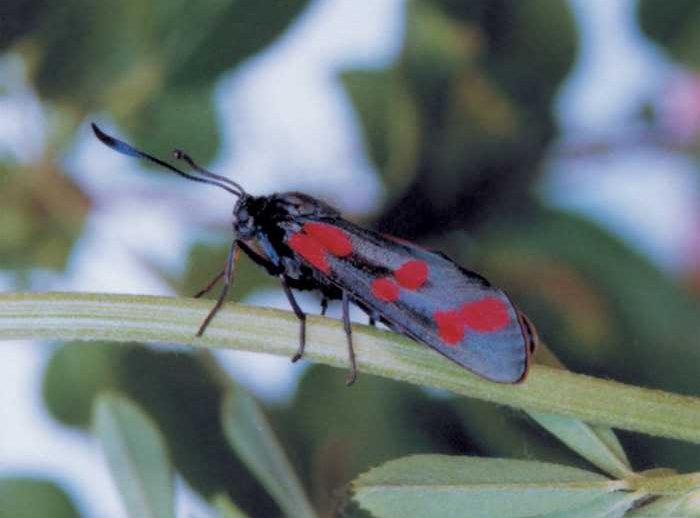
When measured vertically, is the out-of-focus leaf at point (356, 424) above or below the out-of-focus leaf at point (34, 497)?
above

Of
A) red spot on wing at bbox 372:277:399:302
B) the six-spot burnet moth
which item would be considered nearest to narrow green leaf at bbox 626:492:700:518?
the six-spot burnet moth

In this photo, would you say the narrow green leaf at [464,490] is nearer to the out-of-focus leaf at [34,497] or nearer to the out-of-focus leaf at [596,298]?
the out-of-focus leaf at [596,298]

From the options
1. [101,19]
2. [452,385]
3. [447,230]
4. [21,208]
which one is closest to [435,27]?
[447,230]

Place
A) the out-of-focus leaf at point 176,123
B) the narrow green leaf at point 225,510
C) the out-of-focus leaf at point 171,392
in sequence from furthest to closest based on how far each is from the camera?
the out-of-focus leaf at point 176,123
the out-of-focus leaf at point 171,392
the narrow green leaf at point 225,510

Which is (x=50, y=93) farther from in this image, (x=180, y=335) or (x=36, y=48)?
(x=180, y=335)

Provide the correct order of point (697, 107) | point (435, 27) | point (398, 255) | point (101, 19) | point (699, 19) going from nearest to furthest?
point (398, 255) → point (101, 19) → point (435, 27) → point (699, 19) → point (697, 107)

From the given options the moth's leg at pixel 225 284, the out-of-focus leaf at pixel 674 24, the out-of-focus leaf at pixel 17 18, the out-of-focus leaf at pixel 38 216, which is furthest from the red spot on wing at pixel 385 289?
the out-of-focus leaf at pixel 674 24

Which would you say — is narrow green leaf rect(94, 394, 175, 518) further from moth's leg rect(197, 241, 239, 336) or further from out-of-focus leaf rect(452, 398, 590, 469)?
out-of-focus leaf rect(452, 398, 590, 469)
